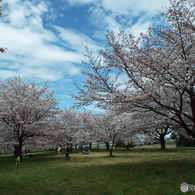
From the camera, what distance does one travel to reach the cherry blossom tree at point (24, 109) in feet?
66.7

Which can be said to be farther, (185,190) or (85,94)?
(85,94)

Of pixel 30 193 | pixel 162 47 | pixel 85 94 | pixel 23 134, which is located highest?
pixel 162 47

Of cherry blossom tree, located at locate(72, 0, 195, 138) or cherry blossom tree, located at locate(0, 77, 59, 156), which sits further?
cherry blossom tree, located at locate(0, 77, 59, 156)

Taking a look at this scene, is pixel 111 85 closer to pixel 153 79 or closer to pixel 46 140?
pixel 153 79

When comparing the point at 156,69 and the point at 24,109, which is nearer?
the point at 156,69

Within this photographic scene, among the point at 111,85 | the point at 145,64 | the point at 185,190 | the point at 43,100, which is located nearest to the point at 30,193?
the point at 185,190

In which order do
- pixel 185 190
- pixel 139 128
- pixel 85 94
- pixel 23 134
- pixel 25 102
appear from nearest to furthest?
pixel 185 190
pixel 85 94
pixel 139 128
pixel 25 102
pixel 23 134

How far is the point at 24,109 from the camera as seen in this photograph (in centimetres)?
2077

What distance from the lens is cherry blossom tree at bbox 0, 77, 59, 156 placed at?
2033 centimetres

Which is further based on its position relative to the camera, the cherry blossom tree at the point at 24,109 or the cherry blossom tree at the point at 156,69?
the cherry blossom tree at the point at 24,109

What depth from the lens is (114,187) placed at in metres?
6.75

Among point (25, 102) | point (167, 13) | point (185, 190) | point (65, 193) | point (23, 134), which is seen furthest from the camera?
point (23, 134)

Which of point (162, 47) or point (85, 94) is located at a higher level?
point (162, 47)

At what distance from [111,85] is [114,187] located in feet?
17.5
